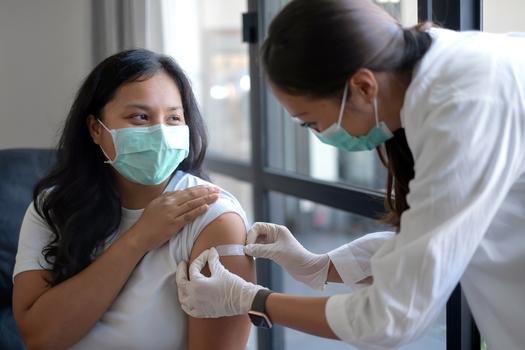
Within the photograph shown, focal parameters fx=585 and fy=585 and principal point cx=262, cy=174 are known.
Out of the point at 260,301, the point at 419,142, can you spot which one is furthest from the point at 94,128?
the point at 419,142

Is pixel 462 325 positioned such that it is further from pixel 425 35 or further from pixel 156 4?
pixel 156 4

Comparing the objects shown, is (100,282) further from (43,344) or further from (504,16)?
(504,16)

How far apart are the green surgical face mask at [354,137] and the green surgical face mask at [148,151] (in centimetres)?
49

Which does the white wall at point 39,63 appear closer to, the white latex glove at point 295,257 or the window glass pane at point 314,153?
the window glass pane at point 314,153

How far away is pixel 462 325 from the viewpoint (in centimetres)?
147

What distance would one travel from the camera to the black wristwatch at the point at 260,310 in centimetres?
114

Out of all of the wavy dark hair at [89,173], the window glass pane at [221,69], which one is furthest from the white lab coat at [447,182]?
the window glass pane at [221,69]

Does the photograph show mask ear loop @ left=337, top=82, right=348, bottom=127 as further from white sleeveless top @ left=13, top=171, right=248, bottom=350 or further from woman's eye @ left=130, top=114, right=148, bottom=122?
woman's eye @ left=130, top=114, right=148, bottom=122

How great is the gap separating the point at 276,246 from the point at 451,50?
25.3 inches

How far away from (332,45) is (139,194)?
0.82 metres

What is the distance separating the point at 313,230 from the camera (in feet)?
13.6

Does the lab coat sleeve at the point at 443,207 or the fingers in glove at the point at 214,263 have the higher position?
the lab coat sleeve at the point at 443,207

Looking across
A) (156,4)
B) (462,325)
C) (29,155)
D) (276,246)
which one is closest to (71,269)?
(276,246)

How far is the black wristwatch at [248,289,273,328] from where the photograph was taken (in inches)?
44.9
